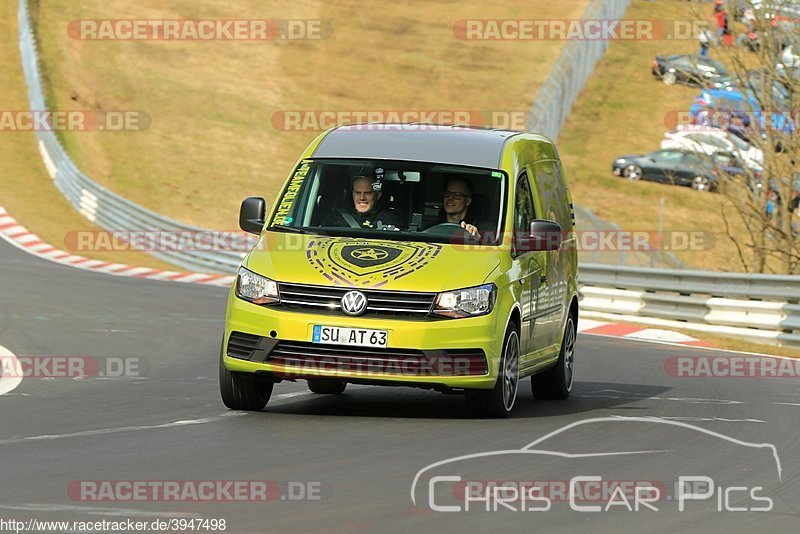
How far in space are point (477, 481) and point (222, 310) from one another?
14113 mm

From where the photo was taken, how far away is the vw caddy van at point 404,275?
10.6 m

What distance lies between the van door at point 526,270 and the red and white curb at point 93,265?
16.0 m

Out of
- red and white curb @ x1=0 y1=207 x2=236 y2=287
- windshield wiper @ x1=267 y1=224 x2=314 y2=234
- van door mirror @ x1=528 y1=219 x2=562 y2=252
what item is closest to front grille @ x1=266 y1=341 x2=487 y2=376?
windshield wiper @ x1=267 y1=224 x2=314 y2=234

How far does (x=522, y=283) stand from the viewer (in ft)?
38.0

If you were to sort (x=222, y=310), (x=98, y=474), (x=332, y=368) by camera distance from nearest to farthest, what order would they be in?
(x=98, y=474), (x=332, y=368), (x=222, y=310)

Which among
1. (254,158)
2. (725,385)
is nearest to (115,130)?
(254,158)

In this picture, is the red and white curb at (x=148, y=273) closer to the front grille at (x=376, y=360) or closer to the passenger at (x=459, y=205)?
the passenger at (x=459, y=205)

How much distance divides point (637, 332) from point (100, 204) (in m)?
17.5

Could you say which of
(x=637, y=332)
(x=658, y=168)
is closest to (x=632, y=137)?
(x=658, y=168)

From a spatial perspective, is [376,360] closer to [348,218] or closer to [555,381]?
[348,218]

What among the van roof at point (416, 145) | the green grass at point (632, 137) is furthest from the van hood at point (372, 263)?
the green grass at point (632, 137)

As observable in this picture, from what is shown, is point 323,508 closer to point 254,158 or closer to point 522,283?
point 522,283

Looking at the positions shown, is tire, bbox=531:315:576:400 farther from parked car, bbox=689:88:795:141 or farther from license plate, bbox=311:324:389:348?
parked car, bbox=689:88:795:141

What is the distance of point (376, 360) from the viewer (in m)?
10.6
